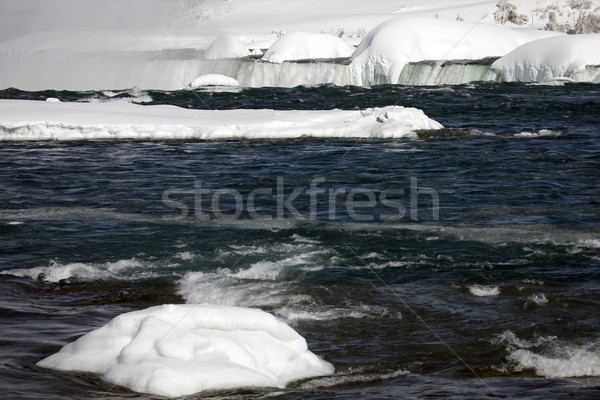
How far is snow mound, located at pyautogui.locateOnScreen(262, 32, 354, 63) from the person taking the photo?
143 feet

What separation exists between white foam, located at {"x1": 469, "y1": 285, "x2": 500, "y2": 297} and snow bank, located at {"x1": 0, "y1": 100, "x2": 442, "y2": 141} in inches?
494

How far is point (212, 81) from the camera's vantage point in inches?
1583

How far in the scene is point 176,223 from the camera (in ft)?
45.6

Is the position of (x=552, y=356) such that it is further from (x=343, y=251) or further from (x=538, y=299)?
(x=343, y=251)

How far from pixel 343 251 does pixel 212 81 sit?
29.3 meters

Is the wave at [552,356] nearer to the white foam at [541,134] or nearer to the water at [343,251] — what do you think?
the water at [343,251]

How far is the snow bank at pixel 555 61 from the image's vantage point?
3519 cm

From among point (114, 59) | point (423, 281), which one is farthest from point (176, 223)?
point (114, 59)

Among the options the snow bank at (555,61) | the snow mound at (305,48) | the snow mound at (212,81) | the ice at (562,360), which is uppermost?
the snow mound at (305,48)

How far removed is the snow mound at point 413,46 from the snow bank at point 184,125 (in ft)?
51.3

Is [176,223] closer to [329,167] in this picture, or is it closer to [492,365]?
[329,167]

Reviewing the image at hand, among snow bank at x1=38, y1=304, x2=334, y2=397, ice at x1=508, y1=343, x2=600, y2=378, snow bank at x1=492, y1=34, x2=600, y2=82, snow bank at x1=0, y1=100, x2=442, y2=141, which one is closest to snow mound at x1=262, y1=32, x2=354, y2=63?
snow bank at x1=492, y1=34, x2=600, y2=82

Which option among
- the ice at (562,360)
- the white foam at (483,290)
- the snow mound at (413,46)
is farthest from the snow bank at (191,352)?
the snow mound at (413,46)

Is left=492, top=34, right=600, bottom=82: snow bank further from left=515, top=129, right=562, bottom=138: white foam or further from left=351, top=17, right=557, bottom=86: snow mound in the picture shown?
left=515, top=129, right=562, bottom=138: white foam
